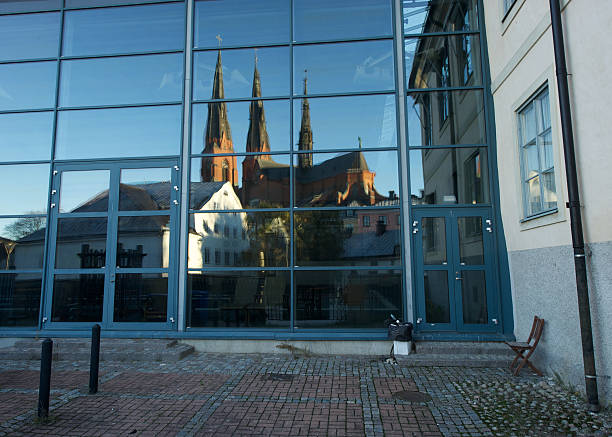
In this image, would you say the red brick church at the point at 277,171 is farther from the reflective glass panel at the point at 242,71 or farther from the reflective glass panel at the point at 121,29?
the reflective glass panel at the point at 121,29

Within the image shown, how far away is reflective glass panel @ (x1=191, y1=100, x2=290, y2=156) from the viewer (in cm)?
941

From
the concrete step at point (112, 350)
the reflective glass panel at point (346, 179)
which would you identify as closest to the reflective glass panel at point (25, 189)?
the concrete step at point (112, 350)

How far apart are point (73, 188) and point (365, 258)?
656cm

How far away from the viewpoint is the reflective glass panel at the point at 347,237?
8.71 meters

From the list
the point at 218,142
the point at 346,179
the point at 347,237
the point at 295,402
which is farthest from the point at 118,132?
the point at 295,402

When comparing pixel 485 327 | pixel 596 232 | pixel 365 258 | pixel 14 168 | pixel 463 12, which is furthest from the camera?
pixel 14 168

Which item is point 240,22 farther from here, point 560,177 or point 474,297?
point 474,297

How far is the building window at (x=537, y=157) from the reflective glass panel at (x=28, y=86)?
391 inches

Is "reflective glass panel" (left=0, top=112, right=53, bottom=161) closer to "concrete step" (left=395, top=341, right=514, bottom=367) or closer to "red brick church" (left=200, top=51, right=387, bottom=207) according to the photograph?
"red brick church" (left=200, top=51, right=387, bottom=207)

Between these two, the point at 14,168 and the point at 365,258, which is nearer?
the point at 365,258

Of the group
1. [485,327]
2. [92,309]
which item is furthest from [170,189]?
[485,327]

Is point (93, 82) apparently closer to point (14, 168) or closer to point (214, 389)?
point (14, 168)

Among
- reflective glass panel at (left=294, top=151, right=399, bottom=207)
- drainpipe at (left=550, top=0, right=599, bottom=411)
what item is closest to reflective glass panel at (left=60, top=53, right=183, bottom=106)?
reflective glass panel at (left=294, top=151, right=399, bottom=207)

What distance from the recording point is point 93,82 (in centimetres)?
1005
